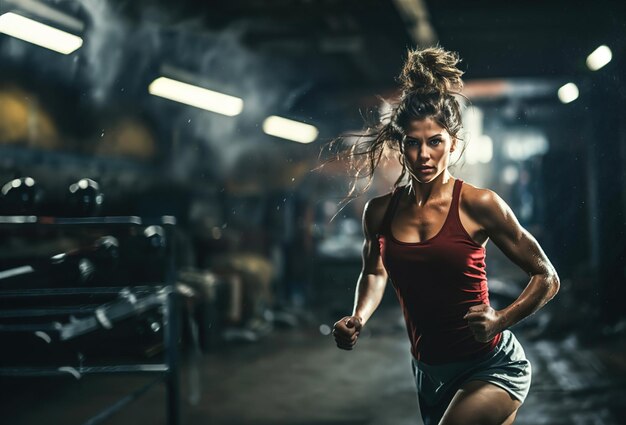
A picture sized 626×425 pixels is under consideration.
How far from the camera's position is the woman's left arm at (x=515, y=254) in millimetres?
Answer: 1796

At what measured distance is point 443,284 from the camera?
1.93 m

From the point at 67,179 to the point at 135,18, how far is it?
1707 millimetres

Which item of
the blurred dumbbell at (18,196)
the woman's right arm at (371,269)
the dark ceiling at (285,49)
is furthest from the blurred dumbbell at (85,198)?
the woman's right arm at (371,269)

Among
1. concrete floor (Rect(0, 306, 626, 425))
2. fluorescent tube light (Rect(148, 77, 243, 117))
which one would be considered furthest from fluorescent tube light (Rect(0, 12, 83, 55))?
concrete floor (Rect(0, 306, 626, 425))

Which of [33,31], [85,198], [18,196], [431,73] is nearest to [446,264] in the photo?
[431,73]

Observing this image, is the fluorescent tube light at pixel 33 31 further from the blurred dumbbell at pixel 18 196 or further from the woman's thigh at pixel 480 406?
the woman's thigh at pixel 480 406

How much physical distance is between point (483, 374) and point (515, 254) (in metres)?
0.37

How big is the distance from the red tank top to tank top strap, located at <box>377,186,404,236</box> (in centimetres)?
3

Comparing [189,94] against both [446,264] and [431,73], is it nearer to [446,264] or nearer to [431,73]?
[431,73]

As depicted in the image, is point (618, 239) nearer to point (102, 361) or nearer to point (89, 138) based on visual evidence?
point (102, 361)

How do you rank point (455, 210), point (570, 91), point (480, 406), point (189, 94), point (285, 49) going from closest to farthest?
1. point (480, 406)
2. point (455, 210)
3. point (570, 91)
4. point (189, 94)
5. point (285, 49)

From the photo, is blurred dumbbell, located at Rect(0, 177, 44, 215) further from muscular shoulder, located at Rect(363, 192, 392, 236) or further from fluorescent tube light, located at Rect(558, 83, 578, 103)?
fluorescent tube light, located at Rect(558, 83, 578, 103)

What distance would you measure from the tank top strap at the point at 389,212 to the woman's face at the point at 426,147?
0.58 ft

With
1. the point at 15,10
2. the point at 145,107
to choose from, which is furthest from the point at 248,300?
the point at 15,10
